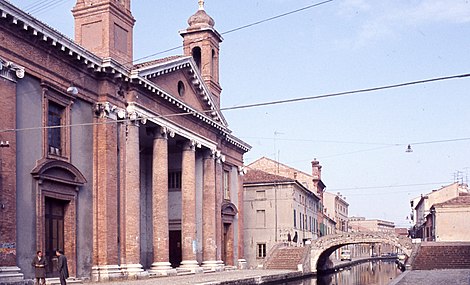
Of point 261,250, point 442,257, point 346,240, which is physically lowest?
point 261,250

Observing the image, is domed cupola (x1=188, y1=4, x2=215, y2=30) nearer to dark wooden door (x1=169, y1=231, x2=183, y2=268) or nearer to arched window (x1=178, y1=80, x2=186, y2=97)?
arched window (x1=178, y1=80, x2=186, y2=97)

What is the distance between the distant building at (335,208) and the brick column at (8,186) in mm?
73864

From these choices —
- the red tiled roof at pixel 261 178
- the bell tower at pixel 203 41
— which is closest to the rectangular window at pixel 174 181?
the bell tower at pixel 203 41

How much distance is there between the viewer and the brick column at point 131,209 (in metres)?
27.4

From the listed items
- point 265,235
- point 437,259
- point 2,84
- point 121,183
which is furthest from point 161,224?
point 265,235

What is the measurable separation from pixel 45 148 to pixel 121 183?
195 inches

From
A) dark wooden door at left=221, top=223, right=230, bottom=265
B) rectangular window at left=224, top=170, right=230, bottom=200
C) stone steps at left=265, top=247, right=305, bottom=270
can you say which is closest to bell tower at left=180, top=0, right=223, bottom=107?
rectangular window at left=224, top=170, right=230, bottom=200

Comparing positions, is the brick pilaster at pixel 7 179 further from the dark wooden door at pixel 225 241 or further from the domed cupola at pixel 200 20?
the dark wooden door at pixel 225 241

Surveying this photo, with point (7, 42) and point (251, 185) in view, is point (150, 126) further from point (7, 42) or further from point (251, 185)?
point (251, 185)

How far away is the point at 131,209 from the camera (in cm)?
2773

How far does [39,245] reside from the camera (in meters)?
22.5

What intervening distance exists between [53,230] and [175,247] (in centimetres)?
1424

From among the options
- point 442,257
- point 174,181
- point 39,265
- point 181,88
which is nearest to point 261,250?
point 442,257

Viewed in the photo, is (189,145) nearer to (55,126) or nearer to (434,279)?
(55,126)
